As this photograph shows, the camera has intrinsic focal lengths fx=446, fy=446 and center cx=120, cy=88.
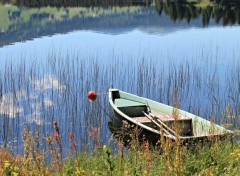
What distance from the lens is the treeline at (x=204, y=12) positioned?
58.5 meters

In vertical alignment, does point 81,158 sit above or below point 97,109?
above

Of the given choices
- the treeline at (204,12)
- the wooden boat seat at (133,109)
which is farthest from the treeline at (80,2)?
the wooden boat seat at (133,109)

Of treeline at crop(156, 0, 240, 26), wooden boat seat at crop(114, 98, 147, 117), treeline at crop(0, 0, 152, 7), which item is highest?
treeline at crop(0, 0, 152, 7)

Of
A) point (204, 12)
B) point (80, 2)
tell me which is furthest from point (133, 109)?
point (80, 2)

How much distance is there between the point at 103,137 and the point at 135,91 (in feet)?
19.2

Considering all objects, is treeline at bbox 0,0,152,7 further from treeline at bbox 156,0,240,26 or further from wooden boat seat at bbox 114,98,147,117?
wooden boat seat at bbox 114,98,147,117

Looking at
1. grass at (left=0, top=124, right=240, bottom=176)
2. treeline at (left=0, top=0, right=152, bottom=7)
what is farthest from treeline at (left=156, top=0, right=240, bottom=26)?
grass at (left=0, top=124, right=240, bottom=176)

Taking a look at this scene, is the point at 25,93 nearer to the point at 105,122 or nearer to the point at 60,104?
the point at 60,104

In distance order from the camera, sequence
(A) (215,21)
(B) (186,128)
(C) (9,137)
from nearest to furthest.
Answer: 1. (B) (186,128)
2. (C) (9,137)
3. (A) (215,21)

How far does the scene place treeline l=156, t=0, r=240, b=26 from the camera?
58.5 meters

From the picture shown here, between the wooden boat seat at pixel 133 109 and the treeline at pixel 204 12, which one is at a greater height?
the treeline at pixel 204 12

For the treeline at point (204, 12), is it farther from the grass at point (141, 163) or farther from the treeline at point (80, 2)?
the grass at point (141, 163)

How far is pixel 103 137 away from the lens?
1555 centimetres

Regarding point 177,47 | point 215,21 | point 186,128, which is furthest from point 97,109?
point 215,21
